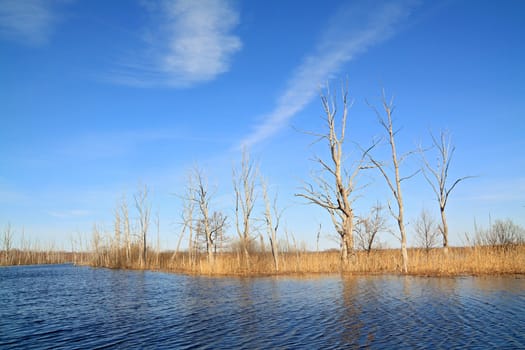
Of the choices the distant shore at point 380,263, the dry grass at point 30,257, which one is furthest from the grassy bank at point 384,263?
the dry grass at point 30,257

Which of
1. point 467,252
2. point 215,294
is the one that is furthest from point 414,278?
point 215,294

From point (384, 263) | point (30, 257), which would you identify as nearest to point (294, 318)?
point (384, 263)

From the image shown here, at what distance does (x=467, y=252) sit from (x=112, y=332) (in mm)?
17727

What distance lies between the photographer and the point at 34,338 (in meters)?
9.29

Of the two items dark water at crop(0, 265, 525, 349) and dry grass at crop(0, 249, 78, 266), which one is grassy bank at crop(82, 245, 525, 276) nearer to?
dark water at crop(0, 265, 525, 349)

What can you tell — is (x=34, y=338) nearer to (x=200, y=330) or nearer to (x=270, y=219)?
(x=200, y=330)

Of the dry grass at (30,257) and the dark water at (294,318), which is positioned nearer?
the dark water at (294,318)

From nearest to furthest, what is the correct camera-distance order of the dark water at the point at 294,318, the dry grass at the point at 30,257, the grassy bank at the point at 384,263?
1. the dark water at the point at 294,318
2. the grassy bank at the point at 384,263
3. the dry grass at the point at 30,257

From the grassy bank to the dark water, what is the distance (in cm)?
198

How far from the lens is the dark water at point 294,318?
774 centimetres

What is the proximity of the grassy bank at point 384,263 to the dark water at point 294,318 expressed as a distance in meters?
1.98

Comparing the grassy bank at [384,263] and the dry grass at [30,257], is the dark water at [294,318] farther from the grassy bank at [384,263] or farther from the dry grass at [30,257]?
the dry grass at [30,257]

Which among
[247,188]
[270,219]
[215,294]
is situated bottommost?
[215,294]

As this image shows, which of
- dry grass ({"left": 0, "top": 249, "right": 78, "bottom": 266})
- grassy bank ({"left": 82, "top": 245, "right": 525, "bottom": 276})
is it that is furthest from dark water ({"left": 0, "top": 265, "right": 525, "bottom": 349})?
dry grass ({"left": 0, "top": 249, "right": 78, "bottom": 266})
